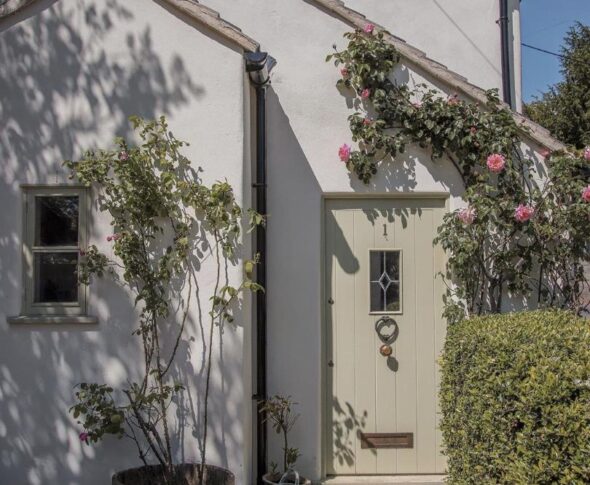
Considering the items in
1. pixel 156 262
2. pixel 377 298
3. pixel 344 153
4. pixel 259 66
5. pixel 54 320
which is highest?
pixel 259 66

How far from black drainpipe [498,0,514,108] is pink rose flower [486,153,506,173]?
1712 mm

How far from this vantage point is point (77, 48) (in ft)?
18.1

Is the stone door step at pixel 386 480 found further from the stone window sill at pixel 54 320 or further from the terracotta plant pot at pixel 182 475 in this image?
the stone window sill at pixel 54 320

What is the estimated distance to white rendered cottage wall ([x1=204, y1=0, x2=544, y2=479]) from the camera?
19.7ft

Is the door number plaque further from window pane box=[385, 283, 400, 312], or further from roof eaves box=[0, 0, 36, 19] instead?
roof eaves box=[0, 0, 36, 19]

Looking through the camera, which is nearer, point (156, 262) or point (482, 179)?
Answer: point (156, 262)

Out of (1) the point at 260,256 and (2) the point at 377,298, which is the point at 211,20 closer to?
(1) the point at 260,256

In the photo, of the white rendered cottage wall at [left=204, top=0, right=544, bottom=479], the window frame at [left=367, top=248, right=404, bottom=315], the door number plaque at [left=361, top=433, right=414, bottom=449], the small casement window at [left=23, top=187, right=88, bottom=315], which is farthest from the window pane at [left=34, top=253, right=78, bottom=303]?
the door number plaque at [left=361, top=433, right=414, bottom=449]

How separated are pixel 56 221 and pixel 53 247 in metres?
0.20

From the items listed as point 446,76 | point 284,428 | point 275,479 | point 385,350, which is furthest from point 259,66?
point 275,479

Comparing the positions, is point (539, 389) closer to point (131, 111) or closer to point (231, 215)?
point (231, 215)

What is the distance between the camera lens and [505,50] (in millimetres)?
7387

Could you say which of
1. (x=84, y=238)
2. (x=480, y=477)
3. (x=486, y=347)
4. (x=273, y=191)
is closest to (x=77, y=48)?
(x=84, y=238)

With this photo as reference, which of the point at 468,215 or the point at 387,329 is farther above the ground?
the point at 468,215
